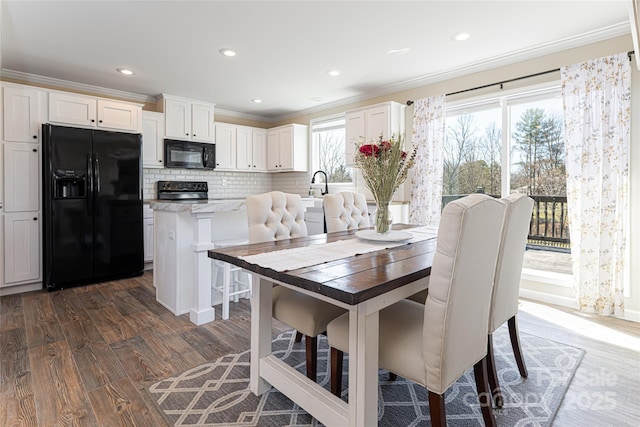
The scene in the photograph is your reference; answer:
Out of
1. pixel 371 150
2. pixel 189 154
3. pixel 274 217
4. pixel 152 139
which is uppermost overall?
pixel 152 139

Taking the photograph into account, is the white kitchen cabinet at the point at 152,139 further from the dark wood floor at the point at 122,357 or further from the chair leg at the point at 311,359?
the chair leg at the point at 311,359

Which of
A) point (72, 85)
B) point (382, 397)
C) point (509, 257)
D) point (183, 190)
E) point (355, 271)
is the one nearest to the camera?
point (355, 271)

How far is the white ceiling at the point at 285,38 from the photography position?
8.34 feet

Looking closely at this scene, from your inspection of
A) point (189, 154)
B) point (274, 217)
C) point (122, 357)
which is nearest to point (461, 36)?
point (274, 217)

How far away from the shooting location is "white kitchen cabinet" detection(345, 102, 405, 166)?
416 centimetres

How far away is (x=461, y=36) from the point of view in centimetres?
297

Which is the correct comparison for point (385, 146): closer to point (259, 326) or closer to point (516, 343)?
point (259, 326)

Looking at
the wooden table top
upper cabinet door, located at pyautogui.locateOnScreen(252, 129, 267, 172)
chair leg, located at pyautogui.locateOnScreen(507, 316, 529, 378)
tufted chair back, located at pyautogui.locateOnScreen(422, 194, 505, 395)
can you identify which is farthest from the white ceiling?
chair leg, located at pyautogui.locateOnScreen(507, 316, 529, 378)

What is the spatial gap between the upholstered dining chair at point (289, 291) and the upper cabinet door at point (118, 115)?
2982 mm

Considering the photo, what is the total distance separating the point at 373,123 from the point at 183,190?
300 cm

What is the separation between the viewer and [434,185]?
156 inches

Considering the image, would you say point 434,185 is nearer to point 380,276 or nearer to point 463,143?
point 463,143

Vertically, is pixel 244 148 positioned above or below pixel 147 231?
above

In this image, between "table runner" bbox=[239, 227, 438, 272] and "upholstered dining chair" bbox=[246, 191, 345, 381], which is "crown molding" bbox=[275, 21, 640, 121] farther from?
"upholstered dining chair" bbox=[246, 191, 345, 381]
